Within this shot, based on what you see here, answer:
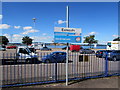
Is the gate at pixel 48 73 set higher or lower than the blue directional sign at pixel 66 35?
lower

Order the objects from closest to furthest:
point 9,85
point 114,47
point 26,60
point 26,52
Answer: point 9,85 → point 26,60 → point 26,52 → point 114,47

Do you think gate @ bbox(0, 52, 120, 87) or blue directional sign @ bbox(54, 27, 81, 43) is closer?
blue directional sign @ bbox(54, 27, 81, 43)

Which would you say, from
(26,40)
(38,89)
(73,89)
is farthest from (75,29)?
(26,40)

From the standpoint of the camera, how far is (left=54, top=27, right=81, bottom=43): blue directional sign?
17.9 feet

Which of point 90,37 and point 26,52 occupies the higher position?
point 90,37

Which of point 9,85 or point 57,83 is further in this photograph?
point 57,83

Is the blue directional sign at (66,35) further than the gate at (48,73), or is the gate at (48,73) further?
the gate at (48,73)

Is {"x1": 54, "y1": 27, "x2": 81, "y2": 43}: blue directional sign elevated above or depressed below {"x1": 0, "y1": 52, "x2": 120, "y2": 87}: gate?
above

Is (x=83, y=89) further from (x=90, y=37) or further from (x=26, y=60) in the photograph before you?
(x=90, y=37)

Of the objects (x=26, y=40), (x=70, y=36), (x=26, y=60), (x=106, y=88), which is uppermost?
(x=26, y=40)

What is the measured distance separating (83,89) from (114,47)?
79.4ft

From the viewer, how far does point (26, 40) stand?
67625 mm

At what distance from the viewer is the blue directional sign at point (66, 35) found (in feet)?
17.9

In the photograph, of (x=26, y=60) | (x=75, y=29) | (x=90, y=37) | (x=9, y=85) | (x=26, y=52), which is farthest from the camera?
(x=90, y=37)
